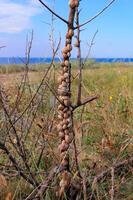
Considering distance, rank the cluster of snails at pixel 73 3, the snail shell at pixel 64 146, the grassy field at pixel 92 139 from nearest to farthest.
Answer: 1. the cluster of snails at pixel 73 3
2. the snail shell at pixel 64 146
3. the grassy field at pixel 92 139

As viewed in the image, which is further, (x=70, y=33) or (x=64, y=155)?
(x=64, y=155)

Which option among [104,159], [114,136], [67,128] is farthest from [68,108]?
[114,136]

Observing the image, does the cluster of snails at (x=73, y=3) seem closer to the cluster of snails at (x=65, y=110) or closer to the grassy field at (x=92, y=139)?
the cluster of snails at (x=65, y=110)

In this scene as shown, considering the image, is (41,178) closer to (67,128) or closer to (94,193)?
(94,193)

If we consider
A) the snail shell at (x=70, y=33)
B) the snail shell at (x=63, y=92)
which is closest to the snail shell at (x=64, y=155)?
the snail shell at (x=63, y=92)

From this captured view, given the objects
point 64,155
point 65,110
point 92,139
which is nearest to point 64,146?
Answer: point 64,155

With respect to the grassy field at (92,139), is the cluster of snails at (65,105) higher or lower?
higher

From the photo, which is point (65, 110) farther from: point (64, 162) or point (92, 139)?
point (92, 139)

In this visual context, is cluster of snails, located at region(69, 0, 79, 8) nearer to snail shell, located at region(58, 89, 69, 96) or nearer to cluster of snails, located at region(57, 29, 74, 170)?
cluster of snails, located at region(57, 29, 74, 170)

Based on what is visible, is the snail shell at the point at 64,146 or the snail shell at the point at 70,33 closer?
the snail shell at the point at 70,33

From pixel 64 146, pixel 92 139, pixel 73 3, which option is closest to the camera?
pixel 73 3

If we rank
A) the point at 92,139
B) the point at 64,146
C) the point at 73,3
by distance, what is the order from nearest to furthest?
1. the point at 73,3
2. the point at 64,146
3. the point at 92,139

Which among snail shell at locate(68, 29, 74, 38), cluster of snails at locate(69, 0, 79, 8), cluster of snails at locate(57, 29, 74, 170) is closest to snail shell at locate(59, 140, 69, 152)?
cluster of snails at locate(57, 29, 74, 170)

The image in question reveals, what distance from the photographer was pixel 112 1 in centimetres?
230
